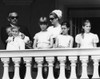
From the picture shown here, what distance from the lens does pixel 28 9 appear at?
16.6 meters

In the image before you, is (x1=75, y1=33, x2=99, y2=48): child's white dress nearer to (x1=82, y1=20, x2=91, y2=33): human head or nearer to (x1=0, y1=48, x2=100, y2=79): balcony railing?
(x1=82, y1=20, x2=91, y2=33): human head

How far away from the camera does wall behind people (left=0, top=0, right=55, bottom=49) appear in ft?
54.4

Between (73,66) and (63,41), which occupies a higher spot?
(63,41)

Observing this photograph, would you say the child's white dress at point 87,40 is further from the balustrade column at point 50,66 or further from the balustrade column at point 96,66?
the balustrade column at point 50,66

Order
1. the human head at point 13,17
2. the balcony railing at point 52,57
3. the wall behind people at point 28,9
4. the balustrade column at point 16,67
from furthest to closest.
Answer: the wall behind people at point 28,9 < the human head at point 13,17 < the balustrade column at point 16,67 < the balcony railing at point 52,57

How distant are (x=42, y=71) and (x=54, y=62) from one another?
28 cm

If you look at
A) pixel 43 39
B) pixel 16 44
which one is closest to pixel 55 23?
pixel 43 39

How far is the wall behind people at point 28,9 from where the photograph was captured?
1658 cm

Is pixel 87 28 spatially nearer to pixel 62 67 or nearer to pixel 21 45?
pixel 62 67

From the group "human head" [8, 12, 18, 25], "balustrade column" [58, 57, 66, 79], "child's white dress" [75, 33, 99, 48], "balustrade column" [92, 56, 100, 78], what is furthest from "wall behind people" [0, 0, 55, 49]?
"balustrade column" [92, 56, 100, 78]

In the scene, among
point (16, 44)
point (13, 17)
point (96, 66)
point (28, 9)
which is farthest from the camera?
point (28, 9)

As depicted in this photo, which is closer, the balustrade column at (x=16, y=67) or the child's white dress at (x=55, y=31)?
the balustrade column at (x=16, y=67)

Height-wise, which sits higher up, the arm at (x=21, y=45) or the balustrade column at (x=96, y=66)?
the arm at (x=21, y=45)

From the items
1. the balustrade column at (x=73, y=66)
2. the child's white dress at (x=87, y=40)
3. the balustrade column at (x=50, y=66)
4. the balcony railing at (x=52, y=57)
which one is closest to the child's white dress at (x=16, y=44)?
the balcony railing at (x=52, y=57)
